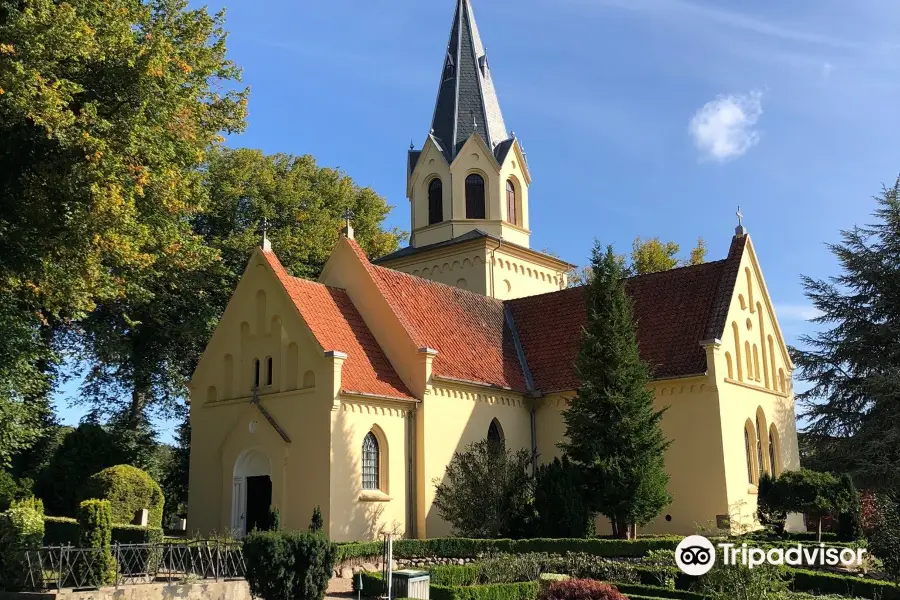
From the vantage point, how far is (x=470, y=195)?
39.5 meters

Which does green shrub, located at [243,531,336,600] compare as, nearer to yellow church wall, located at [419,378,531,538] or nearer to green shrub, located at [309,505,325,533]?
green shrub, located at [309,505,325,533]

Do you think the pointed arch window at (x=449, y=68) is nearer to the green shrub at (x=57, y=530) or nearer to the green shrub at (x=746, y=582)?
the green shrub at (x=57, y=530)

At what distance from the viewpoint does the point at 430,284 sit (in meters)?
34.5

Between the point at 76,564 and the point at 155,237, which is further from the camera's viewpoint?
the point at 155,237

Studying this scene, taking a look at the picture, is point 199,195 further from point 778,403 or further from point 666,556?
point 778,403

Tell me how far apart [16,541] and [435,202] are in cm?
2445

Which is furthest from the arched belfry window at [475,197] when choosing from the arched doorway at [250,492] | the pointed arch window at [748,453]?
the arched doorway at [250,492]

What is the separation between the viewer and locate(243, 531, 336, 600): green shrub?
17781mm

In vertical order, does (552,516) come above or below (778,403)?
below

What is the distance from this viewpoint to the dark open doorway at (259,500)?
28.3 m

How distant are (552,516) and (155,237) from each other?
15.4m

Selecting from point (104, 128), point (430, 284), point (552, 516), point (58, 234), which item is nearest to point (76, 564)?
point (58, 234)

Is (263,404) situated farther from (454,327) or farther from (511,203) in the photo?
(511,203)

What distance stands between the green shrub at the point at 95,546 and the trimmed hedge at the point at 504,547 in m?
6.36
